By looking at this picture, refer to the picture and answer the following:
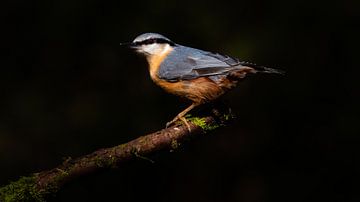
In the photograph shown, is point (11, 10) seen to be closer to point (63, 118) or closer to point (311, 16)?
point (63, 118)

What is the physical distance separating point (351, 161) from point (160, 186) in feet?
5.07

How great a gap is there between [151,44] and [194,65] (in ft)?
1.24

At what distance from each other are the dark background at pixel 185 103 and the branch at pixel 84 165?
1610 millimetres

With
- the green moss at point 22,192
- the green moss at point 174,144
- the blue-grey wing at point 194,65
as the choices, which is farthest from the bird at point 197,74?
the green moss at point 22,192

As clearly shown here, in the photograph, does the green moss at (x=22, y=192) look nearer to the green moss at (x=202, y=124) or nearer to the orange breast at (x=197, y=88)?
the green moss at (x=202, y=124)

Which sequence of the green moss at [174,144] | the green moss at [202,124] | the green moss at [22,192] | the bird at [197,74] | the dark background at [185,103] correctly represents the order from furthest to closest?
the dark background at [185,103]
the bird at [197,74]
the green moss at [202,124]
the green moss at [174,144]
the green moss at [22,192]

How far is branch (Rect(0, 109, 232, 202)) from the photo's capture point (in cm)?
230

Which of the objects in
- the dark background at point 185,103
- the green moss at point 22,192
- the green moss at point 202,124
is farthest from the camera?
the dark background at point 185,103

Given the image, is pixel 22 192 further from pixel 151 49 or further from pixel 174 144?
pixel 151 49

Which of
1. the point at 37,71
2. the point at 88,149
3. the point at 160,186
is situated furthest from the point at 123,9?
the point at 160,186

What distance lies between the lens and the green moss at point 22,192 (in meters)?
2.28

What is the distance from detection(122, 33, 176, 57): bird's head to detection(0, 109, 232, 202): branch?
32.7 inches

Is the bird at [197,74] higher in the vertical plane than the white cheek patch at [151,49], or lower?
lower

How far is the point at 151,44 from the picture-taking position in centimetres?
340
